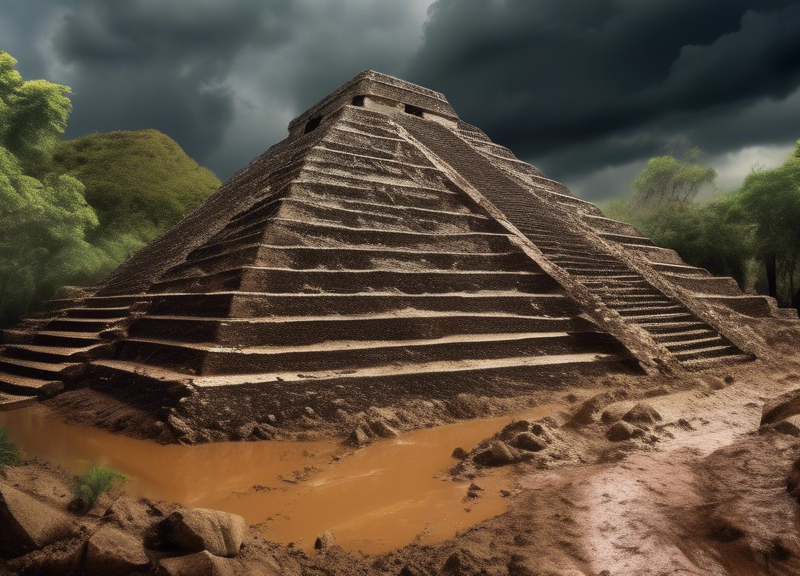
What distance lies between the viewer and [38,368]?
7.64 metres

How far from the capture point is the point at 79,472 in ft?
13.7

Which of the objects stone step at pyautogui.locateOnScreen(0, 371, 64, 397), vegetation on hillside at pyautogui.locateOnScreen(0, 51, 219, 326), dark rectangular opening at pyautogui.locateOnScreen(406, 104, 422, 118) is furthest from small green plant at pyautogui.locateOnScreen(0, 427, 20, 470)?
dark rectangular opening at pyautogui.locateOnScreen(406, 104, 422, 118)

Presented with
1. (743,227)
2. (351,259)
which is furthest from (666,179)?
(351,259)

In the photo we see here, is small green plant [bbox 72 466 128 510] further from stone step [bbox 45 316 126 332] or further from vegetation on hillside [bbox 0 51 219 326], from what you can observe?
vegetation on hillside [bbox 0 51 219 326]

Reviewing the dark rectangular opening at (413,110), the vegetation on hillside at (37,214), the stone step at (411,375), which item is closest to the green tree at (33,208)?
the vegetation on hillside at (37,214)

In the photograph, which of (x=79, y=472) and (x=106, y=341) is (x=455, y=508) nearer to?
(x=79, y=472)

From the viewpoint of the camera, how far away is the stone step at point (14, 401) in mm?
6429

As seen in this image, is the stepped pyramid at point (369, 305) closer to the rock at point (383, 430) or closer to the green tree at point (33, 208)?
the rock at point (383, 430)

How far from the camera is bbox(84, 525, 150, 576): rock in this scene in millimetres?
2191

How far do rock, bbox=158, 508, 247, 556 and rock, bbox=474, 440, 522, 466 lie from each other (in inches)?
92.7

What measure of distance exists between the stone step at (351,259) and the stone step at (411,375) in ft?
6.17

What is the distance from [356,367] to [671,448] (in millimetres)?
3580

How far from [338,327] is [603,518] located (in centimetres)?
406

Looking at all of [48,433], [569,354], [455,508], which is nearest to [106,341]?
[48,433]
